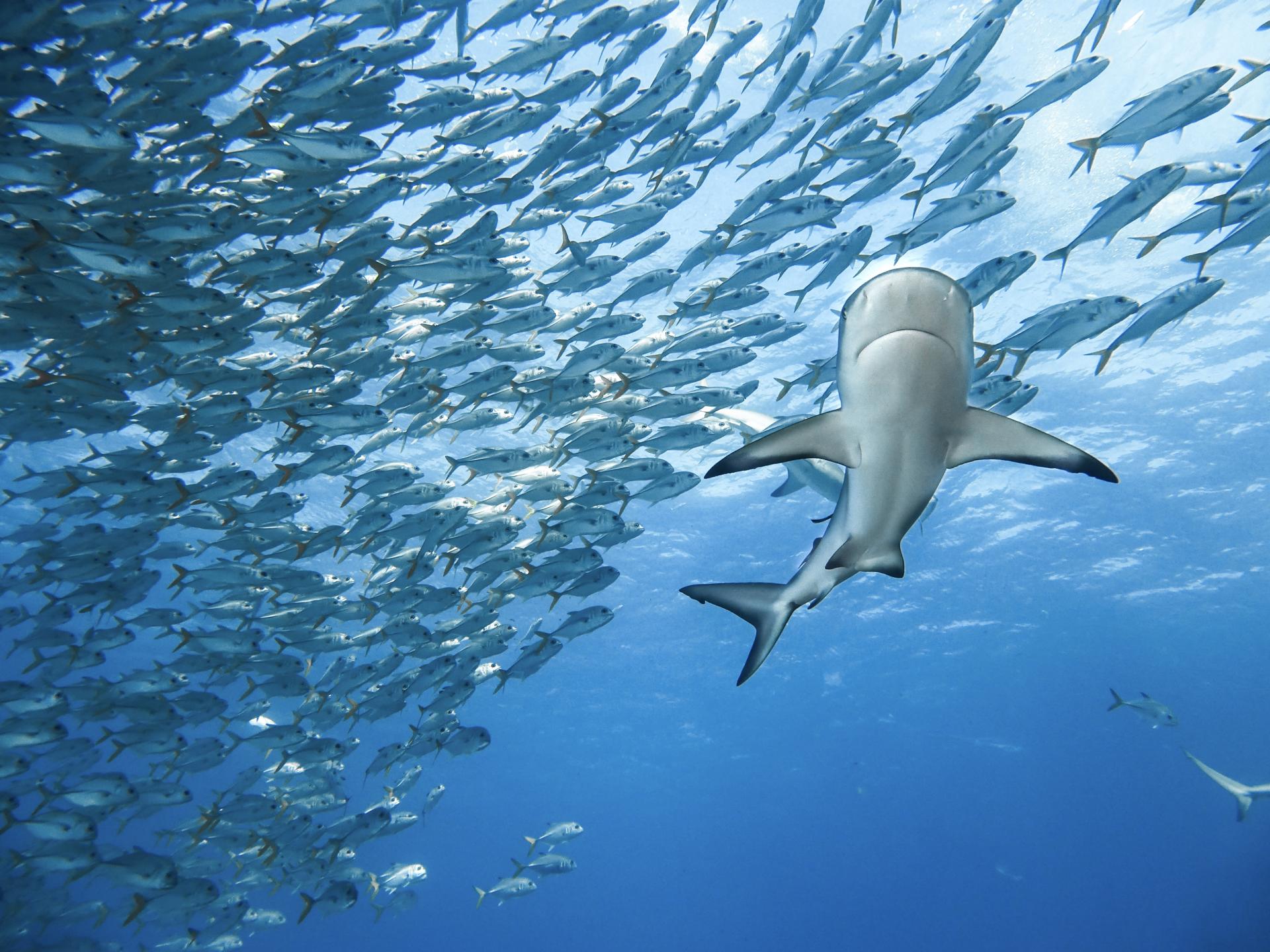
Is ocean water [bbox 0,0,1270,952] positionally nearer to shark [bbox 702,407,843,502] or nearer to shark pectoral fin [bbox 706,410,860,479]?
shark [bbox 702,407,843,502]

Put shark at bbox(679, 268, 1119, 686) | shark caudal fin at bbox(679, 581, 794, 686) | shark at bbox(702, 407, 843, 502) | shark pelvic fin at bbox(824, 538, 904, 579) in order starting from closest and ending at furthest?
1. shark at bbox(679, 268, 1119, 686)
2. shark pelvic fin at bbox(824, 538, 904, 579)
3. shark caudal fin at bbox(679, 581, 794, 686)
4. shark at bbox(702, 407, 843, 502)

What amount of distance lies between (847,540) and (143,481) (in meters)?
8.35

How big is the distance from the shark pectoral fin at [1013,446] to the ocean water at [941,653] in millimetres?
8576

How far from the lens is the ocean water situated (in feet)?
39.4

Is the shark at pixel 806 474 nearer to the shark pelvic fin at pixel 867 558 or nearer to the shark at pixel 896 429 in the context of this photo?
the shark pelvic fin at pixel 867 558

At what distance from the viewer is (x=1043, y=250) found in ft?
47.3

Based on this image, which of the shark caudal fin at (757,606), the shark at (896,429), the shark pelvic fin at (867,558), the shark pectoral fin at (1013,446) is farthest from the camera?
the shark caudal fin at (757,606)

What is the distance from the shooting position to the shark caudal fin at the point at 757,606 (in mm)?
3137

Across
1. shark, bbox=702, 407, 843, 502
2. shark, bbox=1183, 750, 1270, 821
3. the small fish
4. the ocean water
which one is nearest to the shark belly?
shark, bbox=702, 407, 843, 502

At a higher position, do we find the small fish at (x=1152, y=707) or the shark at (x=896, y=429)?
the shark at (x=896, y=429)

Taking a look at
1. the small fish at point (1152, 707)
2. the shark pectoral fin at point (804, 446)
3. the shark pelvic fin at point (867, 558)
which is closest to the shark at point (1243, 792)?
the small fish at point (1152, 707)

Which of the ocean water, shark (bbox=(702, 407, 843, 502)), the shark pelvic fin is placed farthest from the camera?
the ocean water

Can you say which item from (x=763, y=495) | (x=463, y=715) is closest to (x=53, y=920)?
(x=763, y=495)

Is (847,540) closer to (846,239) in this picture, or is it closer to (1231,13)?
(846,239)
